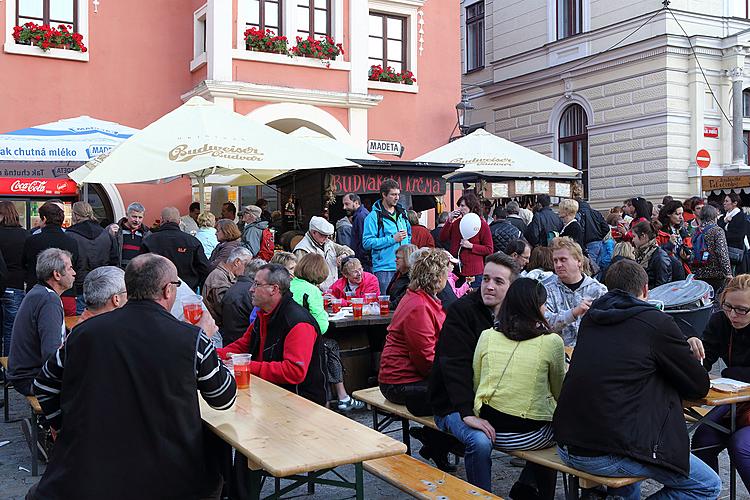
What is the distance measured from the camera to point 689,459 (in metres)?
3.68

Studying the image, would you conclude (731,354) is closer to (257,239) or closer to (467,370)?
(467,370)

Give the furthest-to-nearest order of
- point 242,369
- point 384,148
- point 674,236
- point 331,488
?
point 384,148, point 674,236, point 331,488, point 242,369

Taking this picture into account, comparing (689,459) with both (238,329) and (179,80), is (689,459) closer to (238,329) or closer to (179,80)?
(238,329)

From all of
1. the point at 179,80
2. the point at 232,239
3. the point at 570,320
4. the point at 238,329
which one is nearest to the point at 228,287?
the point at 238,329

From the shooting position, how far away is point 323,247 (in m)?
8.35

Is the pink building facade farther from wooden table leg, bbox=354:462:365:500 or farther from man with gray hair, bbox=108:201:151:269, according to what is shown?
wooden table leg, bbox=354:462:365:500

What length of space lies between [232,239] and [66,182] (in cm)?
718

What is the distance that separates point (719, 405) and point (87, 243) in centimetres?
652

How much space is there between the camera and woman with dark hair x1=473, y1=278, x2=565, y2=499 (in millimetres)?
4031

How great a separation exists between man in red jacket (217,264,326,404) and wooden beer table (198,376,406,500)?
47cm

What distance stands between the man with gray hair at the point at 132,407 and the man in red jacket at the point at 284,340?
4.58ft

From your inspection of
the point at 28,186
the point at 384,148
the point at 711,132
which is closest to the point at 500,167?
the point at 384,148

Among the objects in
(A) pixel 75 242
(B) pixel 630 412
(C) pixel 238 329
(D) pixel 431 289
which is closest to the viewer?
(B) pixel 630 412

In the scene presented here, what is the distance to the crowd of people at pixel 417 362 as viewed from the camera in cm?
309
